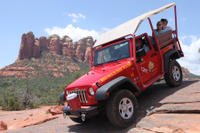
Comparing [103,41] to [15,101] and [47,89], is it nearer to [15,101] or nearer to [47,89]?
[15,101]

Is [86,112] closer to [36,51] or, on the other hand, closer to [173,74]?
[173,74]

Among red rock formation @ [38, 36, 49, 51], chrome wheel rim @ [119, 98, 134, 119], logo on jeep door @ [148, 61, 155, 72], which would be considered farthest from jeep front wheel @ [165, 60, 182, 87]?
red rock formation @ [38, 36, 49, 51]

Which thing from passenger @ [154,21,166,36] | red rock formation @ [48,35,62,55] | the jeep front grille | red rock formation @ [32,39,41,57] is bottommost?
the jeep front grille

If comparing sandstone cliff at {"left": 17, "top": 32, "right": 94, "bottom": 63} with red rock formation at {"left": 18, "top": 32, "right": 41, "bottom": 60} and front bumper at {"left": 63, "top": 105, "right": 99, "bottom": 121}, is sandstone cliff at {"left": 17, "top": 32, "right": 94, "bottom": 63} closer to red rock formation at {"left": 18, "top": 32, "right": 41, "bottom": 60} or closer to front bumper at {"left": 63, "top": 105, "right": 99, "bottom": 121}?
red rock formation at {"left": 18, "top": 32, "right": 41, "bottom": 60}

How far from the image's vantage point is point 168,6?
6.21 m

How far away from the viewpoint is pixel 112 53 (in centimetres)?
549

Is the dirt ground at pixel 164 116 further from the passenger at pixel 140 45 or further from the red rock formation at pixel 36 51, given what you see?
the red rock formation at pixel 36 51

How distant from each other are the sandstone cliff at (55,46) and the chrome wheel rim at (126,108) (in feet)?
278

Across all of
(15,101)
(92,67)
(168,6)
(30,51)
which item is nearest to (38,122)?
(92,67)

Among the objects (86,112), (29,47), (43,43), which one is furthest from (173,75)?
(43,43)

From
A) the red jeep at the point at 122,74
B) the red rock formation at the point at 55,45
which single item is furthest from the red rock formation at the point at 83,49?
the red jeep at the point at 122,74

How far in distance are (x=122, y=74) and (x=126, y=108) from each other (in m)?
0.86

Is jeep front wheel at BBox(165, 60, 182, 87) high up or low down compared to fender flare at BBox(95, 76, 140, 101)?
up

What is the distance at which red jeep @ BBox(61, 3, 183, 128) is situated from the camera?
13.1 ft
